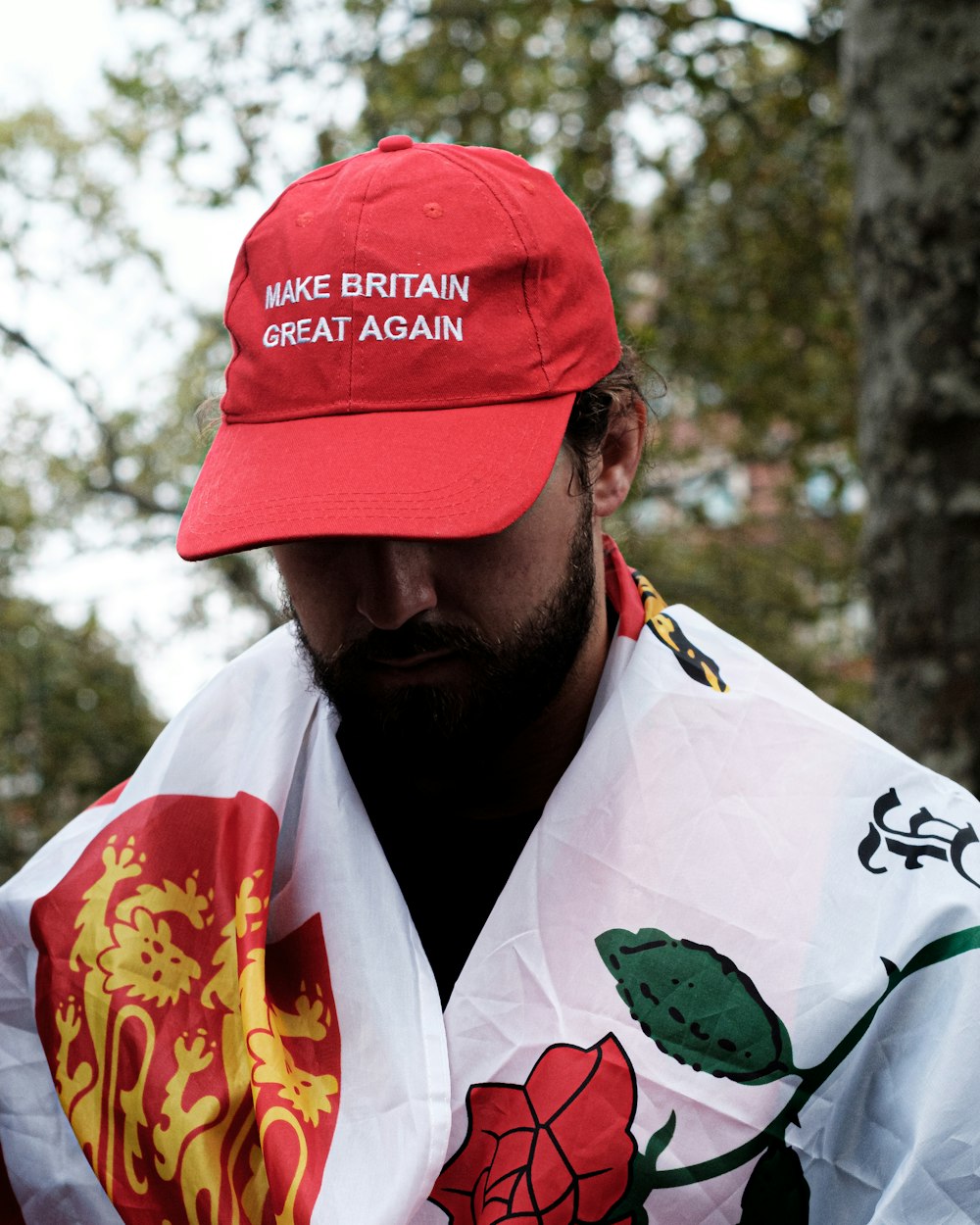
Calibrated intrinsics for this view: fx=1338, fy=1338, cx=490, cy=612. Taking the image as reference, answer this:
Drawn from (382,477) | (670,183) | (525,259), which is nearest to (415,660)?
(382,477)

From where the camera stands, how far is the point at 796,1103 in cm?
151

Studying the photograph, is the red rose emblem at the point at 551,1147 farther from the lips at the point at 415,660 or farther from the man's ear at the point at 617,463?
the man's ear at the point at 617,463

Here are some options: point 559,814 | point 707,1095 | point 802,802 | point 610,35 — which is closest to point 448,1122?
point 707,1095

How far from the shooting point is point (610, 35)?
22.0 ft

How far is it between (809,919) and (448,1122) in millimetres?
486

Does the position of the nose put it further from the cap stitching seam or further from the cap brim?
the cap stitching seam

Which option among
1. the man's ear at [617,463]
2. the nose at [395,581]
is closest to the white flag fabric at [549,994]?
the man's ear at [617,463]

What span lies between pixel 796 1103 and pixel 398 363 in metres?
0.98

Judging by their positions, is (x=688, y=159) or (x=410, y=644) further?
(x=688, y=159)

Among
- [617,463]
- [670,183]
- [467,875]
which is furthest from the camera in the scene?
[670,183]

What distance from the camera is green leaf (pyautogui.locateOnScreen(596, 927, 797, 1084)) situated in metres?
1.53

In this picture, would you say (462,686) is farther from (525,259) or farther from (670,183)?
(670,183)

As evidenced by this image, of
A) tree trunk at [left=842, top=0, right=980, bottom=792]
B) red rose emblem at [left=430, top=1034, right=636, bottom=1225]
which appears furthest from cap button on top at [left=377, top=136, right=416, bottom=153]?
tree trunk at [left=842, top=0, right=980, bottom=792]

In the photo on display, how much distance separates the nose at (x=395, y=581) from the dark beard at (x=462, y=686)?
0.09ft
